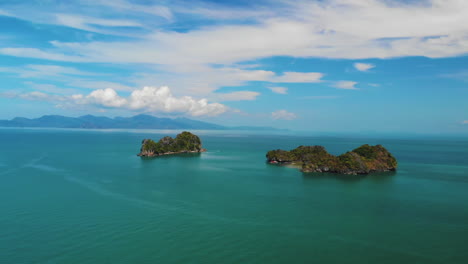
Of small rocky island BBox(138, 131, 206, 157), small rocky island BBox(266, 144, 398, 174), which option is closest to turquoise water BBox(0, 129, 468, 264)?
small rocky island BBox(266, 144, 398, 174)

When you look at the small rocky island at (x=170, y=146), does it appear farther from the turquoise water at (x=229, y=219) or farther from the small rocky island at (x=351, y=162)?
the small rocky island at (x=351, y=162)

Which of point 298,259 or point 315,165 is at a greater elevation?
point 315,165

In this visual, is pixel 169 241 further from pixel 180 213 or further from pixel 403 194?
pixel 403 194

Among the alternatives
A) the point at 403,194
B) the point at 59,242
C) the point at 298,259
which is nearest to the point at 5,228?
the point at 59,242

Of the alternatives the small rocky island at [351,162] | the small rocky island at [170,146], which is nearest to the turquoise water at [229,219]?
the small rocky island at [351,162]

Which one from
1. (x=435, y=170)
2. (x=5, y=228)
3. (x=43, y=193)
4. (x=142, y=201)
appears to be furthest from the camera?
(x=435, y=170)

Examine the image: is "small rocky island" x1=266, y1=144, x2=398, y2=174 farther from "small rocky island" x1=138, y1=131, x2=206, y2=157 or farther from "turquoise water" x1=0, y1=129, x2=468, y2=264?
"small rocky island" x1=138, y1=131, x2=206, y2=157
